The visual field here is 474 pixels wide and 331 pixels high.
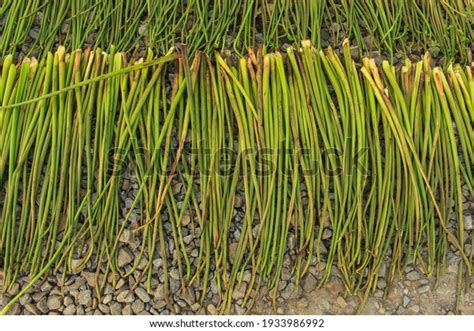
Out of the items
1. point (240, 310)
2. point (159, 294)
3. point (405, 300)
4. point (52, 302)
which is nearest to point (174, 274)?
point (159, 294)

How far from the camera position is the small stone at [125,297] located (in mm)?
950

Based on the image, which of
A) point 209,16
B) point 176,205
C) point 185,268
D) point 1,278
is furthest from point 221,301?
point 209,16

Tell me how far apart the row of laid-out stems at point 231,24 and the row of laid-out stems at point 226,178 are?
16 centimetres

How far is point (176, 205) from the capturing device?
3.10 ft

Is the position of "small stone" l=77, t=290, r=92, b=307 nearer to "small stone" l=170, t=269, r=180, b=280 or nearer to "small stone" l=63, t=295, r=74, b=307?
"small stone" l=63, t=295, r=74, b=307

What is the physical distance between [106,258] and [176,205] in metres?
0.19

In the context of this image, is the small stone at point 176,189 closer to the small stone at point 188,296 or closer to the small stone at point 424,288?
the small stone at point 188,296

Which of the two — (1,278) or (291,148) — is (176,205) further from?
(1,278)

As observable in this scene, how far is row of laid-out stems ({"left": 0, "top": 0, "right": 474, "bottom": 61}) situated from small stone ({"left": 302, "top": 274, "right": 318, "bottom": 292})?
56 centimetres

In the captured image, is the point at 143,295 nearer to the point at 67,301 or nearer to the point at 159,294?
the point at 159,294

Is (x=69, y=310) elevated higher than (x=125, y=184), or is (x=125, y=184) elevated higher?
(x=125, y=184)

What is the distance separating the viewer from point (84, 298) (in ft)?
3.11

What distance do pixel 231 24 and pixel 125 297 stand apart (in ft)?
2.31

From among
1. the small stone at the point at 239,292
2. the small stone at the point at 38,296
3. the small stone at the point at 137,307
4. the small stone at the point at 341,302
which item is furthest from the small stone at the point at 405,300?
the small stone at the point at 38,296
